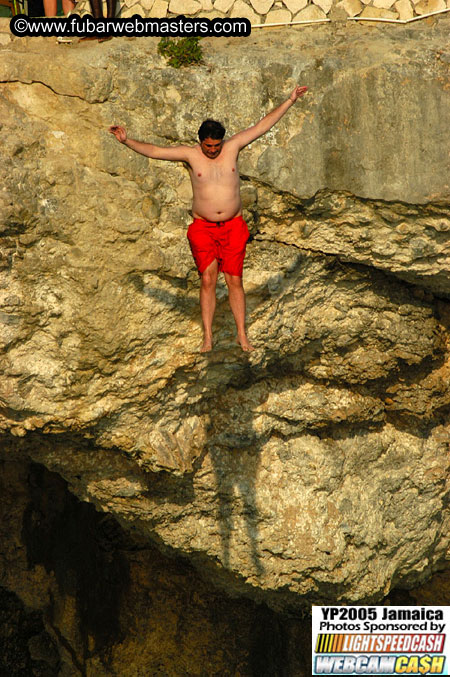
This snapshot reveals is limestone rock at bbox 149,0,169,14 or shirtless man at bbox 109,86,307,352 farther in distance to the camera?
limestone rock at bbox 149,0,169,14

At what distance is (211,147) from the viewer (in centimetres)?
719

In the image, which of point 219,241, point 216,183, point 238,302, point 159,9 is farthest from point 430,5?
point 238,302

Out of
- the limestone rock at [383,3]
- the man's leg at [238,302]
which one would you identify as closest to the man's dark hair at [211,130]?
the man's leg at [238,302]

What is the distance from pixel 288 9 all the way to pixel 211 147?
233 centimetres

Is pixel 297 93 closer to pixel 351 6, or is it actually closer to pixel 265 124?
pixel 265 124

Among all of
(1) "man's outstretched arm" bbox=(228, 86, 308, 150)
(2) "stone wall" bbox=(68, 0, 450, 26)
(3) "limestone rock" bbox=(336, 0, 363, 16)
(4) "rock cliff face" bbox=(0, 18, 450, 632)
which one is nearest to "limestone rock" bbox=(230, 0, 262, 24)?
(2) "stone wall" bbox=(68, 0, 450, 26)

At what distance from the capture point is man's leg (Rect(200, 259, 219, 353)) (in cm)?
766

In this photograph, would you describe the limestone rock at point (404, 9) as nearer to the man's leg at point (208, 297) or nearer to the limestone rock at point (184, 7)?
the limestone rock at point (184, 7)

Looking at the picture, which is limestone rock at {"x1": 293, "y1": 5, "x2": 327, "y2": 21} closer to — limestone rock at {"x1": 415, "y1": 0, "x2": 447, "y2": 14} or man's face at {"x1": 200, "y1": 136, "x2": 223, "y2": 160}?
limestone rock at {"x1": 415, "y1": 0, "x2": 447, "y2": 14}

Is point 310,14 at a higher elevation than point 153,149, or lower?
higher

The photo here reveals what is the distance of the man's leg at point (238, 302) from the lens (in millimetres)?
7757

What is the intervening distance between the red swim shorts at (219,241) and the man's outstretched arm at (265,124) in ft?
2.44

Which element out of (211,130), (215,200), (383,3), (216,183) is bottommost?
(215,200)

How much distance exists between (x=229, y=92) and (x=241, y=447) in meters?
4.29
